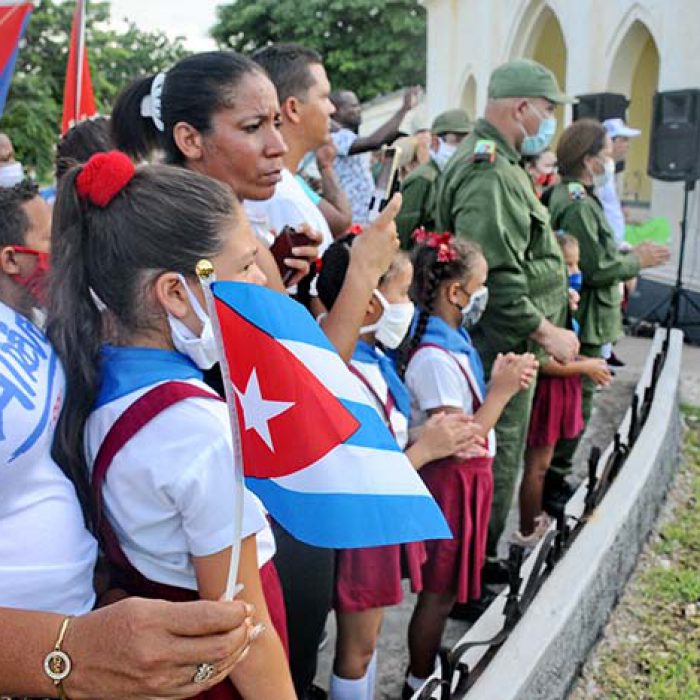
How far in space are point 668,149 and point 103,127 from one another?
6.76 m

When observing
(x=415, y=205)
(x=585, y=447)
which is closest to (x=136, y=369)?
(x=415, y=205)

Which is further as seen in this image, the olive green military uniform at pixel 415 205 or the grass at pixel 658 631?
the olive green military uniform at pixel 415 205

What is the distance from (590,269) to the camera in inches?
173

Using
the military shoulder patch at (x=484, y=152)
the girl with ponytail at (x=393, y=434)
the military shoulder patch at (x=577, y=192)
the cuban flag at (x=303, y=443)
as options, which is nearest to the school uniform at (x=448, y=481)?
the girl with ponytail at (x=393, y=434)

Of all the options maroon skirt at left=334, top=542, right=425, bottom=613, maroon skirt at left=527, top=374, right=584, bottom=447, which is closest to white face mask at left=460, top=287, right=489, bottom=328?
maroon skirt at left=334, top=542, right=425, bottom=613

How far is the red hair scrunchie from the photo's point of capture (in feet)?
4.67

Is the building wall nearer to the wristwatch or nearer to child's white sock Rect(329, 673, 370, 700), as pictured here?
child's white sock Rect(329, 673, 370, 700)

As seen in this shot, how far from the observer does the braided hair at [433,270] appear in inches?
113

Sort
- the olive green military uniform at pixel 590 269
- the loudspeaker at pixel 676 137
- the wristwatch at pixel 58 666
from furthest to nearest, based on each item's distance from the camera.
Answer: the loudspeaker at pixel 676 137 → the olive green military uniform at pixel 590 269 → the wristwatch at pixel 58 666

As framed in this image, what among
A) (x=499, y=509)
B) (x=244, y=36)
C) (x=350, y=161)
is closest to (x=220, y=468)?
(x=499, y=509)

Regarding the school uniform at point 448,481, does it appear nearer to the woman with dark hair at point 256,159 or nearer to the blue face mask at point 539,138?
the woman with dark hair at point 256,159

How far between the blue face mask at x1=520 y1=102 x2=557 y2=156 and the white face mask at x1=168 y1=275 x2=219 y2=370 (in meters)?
2.60

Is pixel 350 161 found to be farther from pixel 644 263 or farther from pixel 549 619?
pixel 549 619

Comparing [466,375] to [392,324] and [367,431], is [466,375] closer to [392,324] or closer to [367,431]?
[392,324]
